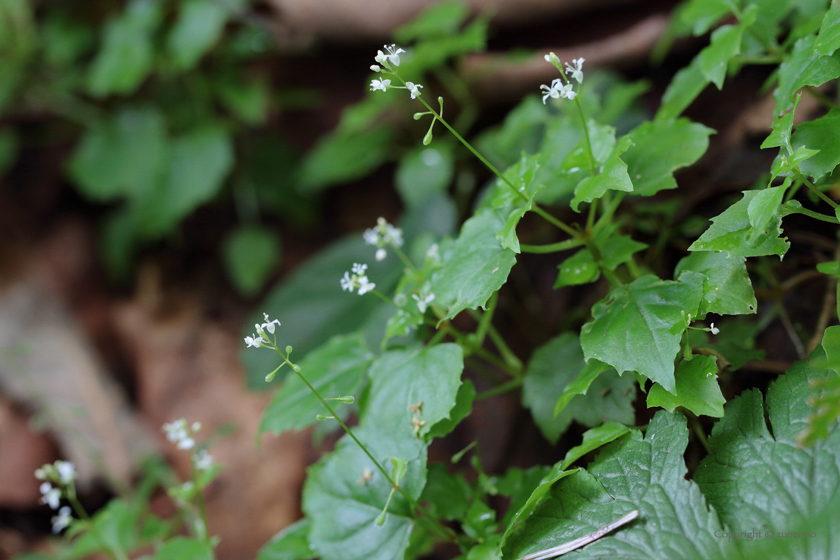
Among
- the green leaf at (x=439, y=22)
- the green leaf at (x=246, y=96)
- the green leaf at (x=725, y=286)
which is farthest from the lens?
the green leaf at (x=246, y=96)

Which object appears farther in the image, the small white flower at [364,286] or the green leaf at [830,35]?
the small white flower at [364,286]

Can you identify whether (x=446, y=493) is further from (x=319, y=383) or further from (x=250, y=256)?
(x=250, y=256)

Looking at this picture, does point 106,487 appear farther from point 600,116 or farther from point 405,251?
point 600,116

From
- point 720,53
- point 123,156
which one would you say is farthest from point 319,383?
point 123,156

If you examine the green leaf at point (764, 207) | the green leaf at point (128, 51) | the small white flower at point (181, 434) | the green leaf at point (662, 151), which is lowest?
the green leaf at point (764, 207)

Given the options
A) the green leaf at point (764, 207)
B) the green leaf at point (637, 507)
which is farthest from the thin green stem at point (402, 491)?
the green leaf at point (764, 207)

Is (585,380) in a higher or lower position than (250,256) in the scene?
lower

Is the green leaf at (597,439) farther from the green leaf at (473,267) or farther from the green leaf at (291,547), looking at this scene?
the green leaf at (291,547)
